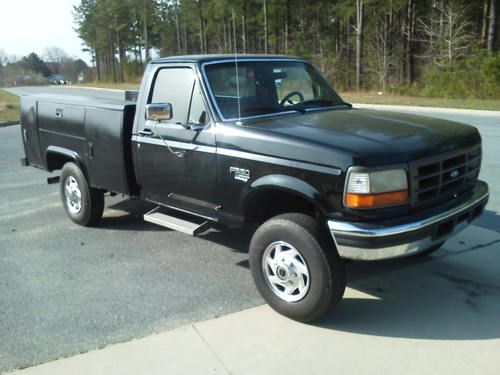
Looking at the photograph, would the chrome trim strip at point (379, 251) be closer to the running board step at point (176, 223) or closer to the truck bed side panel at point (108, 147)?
the running board step at point (176, 223)

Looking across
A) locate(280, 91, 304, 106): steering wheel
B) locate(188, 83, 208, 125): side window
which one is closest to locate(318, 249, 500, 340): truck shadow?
locate(280, 91, 304, 106): steering wheel

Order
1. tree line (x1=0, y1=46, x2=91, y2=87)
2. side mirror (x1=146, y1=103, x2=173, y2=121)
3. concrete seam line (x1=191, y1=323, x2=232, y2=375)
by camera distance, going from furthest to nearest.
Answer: tree line (x1=0, y1=46, x2=91, y2=87), side mirror (x1=146, y1=103, x2=173, y2=121), concrete seam line (x1=191, y1=323, x2=232, y2=375)

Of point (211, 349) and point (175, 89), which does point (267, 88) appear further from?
point (211, 349)

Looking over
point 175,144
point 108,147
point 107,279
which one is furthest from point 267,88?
point 107,279

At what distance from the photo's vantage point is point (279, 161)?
3.85 meters

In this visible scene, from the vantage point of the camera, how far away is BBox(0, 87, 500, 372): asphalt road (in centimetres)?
380

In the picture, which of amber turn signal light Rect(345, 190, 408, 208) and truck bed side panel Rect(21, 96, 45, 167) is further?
truck bed side panel Rect(21, 96, 45, 167)

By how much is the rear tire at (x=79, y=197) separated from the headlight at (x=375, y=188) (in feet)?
11.9

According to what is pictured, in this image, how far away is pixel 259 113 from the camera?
4.63 meters

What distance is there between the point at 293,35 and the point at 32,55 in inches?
3578

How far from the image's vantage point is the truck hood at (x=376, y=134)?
3.52m

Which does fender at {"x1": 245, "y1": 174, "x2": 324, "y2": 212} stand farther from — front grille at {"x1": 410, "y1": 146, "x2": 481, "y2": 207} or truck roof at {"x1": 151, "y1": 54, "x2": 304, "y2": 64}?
truck roof at {"x1": 151, "y1": 54, "x2": 304, "y2": 64}

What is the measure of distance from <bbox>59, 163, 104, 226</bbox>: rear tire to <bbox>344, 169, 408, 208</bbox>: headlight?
3.62m

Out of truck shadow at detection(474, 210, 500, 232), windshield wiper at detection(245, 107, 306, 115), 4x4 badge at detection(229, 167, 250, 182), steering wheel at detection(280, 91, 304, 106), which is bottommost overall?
truck shadow at detection(474, 210, 500, 232)
